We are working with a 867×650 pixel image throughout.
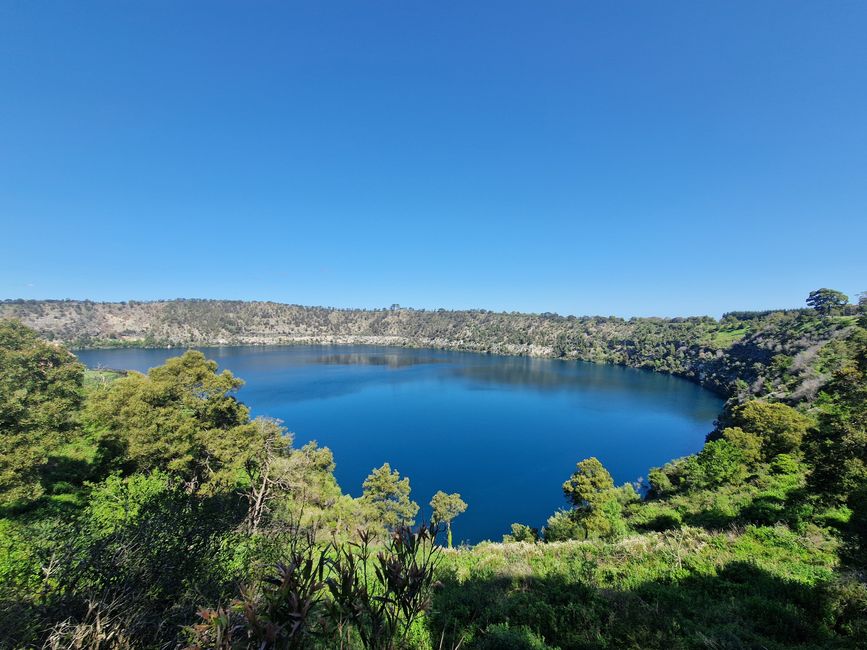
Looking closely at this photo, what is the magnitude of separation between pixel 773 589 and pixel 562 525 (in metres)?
18.3

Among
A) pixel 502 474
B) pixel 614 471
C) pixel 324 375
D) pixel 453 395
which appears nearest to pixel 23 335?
pixel 502 474

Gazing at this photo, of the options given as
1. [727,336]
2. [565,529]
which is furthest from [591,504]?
[727,336]

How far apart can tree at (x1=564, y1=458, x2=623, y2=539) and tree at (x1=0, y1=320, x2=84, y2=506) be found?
2731 cm

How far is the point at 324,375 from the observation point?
13575 centimetres

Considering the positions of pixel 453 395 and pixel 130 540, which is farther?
pixel 453 395

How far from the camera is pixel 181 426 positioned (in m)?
19.9

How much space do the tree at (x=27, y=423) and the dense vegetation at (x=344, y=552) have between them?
86 millimetres

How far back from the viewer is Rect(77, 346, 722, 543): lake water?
47.3 meters

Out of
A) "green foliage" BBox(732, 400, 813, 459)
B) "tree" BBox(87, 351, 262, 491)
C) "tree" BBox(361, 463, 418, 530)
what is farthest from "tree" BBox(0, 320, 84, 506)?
"green foliage" BBox(732, 400, 813, 459)

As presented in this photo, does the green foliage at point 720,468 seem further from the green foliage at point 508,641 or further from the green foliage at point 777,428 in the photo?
the green foliage at point 508,641

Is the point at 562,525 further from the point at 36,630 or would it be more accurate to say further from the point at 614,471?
the point at 614,471

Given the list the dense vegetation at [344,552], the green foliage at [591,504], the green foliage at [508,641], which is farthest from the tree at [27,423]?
the green foliage at [591,504]

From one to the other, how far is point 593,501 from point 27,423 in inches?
1243

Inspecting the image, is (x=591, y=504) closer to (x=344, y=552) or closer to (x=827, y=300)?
(x=344, y=552)
